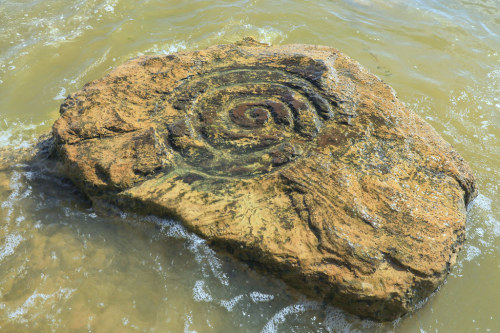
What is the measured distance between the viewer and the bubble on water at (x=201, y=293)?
223cm

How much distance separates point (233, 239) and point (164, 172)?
72 centimetres

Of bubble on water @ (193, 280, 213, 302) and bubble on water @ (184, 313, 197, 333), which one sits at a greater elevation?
bubble on water @ (193, 280, 213, 302)

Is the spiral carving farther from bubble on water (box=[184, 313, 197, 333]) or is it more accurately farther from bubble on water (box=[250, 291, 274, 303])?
bubble on water (box=[184, 313, 197, 333])

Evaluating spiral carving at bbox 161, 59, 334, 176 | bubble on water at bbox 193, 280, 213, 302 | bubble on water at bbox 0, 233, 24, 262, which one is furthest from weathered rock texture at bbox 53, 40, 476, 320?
bubble on water at bbox 0, 233, 24, 262

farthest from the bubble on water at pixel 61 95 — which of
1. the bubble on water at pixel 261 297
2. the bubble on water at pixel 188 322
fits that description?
the bubble on water at pixel 261 297

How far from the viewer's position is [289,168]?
95.9 inches

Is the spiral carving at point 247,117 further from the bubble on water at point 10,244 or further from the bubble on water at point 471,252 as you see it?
the bubble on water at point 471,252

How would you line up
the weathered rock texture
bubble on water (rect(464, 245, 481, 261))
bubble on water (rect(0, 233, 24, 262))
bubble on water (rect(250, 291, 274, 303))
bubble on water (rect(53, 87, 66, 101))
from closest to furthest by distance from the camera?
the weathered rock texture < bubble on water (rect(250, 291, 274, 303)) < bubble on water (rect(0, 233, 24, 262)) < bubble on water (rect(464, 245, 481, 261)) < bubble on water (rect(53, 87, 66, 101))

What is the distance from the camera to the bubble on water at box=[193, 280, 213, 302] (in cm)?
223

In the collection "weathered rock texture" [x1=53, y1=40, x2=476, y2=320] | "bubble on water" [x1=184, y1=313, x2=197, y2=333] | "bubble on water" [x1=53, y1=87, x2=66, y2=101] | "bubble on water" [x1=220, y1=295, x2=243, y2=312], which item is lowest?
"bubble on water" [x1=184, y1=313, x2=197, y2=333]

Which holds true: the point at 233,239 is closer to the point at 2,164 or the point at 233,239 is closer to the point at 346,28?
the point at 2,164

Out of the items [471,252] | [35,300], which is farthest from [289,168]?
[35,300]

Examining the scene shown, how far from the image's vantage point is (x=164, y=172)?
2.50 m

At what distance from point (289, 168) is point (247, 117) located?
1.99 ft
